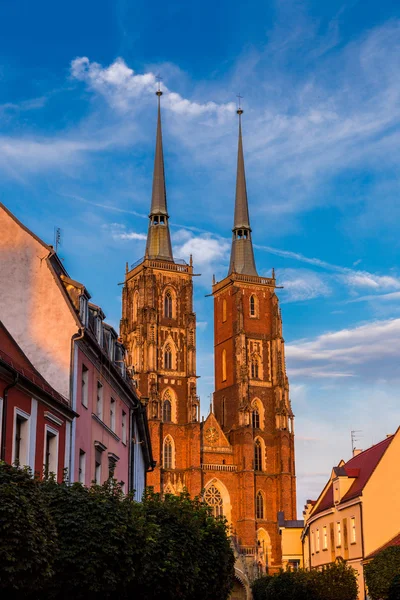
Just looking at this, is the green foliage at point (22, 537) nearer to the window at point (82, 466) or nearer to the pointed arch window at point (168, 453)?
the window at point (82, 466)

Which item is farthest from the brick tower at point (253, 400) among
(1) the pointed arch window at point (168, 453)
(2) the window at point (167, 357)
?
(2) the window at point (167, 357)

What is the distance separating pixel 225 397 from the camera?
10556 centimetres

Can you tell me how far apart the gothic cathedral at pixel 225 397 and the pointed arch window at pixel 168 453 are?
0.10m

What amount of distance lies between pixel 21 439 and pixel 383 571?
17.6 metres

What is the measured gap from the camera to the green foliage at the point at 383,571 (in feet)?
117

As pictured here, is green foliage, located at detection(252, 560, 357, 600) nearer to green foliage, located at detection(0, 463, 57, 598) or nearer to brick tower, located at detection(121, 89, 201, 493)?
green foliage, located at detection(0, 463, 57, 598)

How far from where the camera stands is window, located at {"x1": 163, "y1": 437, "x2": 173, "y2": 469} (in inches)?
3807

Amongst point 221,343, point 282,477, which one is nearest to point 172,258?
point 221,343

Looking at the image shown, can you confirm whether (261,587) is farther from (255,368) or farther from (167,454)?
(255,368)

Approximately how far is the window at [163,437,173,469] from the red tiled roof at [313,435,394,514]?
42698mm

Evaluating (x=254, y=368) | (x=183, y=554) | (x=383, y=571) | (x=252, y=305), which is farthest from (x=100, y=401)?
(x=252, y=305)

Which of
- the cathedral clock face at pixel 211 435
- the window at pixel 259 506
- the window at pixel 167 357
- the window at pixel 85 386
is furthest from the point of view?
the window at pixel 167 357

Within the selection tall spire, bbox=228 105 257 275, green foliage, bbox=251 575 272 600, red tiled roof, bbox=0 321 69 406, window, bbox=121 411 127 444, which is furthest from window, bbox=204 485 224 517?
red tiled roof, bbox=0 321 69 406

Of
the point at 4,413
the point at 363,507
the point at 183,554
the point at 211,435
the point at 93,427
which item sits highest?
the point at 211,435
